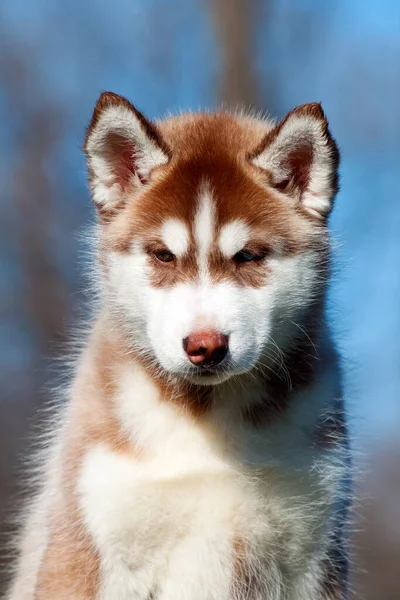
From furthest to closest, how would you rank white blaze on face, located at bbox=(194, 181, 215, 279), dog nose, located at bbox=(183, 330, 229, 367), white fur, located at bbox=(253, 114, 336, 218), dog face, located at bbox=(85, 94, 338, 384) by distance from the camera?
white fur, located at bbox=(253, 114, 336, 218) < white blaze on face, located at bbox=(194, 181, 215, 279) < dog face, located at bbox=(85, 94, 338, 384) < dog nose, located at bbox=(183, 330, 229, 367)

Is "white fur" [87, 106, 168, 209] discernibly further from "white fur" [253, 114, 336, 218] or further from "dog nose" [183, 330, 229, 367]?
"dog nose" [183, 330, 229, 367]

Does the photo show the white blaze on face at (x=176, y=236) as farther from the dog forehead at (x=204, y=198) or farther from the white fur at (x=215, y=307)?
the white fur at (x=215, y=307)

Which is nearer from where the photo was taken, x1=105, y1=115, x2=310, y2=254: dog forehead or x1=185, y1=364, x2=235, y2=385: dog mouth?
x1=185, y1=364, x2=235, y2=385: dog mouth

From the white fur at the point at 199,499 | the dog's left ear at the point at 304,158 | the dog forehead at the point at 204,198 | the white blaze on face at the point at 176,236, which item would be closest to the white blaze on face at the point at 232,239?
the dog forehead at the point at 204,198

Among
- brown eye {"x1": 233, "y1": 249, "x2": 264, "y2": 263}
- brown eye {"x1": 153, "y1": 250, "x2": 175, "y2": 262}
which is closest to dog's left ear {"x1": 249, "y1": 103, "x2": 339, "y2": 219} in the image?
brown eye {"x1": 233, "y1": 249, "x2": 264, "y2": 263}

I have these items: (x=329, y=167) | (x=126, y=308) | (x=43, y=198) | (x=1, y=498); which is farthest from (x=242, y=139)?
(x=43, y=198)

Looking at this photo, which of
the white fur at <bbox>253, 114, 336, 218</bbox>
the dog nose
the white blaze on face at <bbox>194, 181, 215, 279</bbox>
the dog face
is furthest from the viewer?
the white fur at <bbox>253, 114, 336, 218</bbox>

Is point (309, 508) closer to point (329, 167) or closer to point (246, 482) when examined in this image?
point (246, 482)
